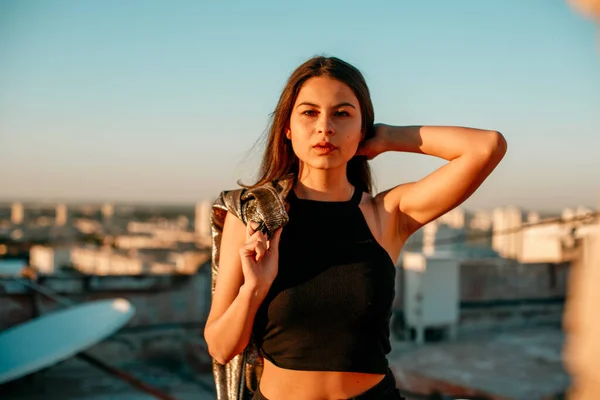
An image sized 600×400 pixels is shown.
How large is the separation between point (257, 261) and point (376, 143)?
48 centimetres

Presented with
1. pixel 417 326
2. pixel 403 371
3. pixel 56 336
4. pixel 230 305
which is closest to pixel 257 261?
pixel 230 305

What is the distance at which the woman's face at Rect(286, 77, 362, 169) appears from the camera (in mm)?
1571

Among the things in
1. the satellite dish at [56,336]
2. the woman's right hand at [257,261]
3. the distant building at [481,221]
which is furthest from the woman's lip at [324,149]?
the distant building at [481,221]

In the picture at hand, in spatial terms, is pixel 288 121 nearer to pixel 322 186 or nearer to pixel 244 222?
pixel 322 186

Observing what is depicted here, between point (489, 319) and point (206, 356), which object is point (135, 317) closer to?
point (206, 356)

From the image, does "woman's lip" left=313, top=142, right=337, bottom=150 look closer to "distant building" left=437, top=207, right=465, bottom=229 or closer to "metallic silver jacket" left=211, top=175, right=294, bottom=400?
"metallic silver jacket" left=211, top=175, right=294, bottom=400

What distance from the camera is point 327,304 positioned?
1479 mm

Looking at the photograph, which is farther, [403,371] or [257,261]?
[403,371]

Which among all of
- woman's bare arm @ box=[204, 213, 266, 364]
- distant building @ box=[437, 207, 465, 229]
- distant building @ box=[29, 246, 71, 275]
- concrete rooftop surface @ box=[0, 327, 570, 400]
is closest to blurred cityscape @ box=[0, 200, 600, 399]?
concrete rooftop surface @ box=[0, 327, 570, 400]

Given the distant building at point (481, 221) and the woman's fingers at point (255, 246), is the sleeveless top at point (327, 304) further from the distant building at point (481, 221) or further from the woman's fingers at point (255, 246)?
the distant building at point (481, 221)

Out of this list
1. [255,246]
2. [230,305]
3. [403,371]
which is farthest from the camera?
[403,371]

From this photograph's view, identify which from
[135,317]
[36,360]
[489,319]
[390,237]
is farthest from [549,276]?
[390,237]

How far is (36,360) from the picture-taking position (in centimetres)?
416

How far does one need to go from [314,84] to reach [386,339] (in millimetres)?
640
